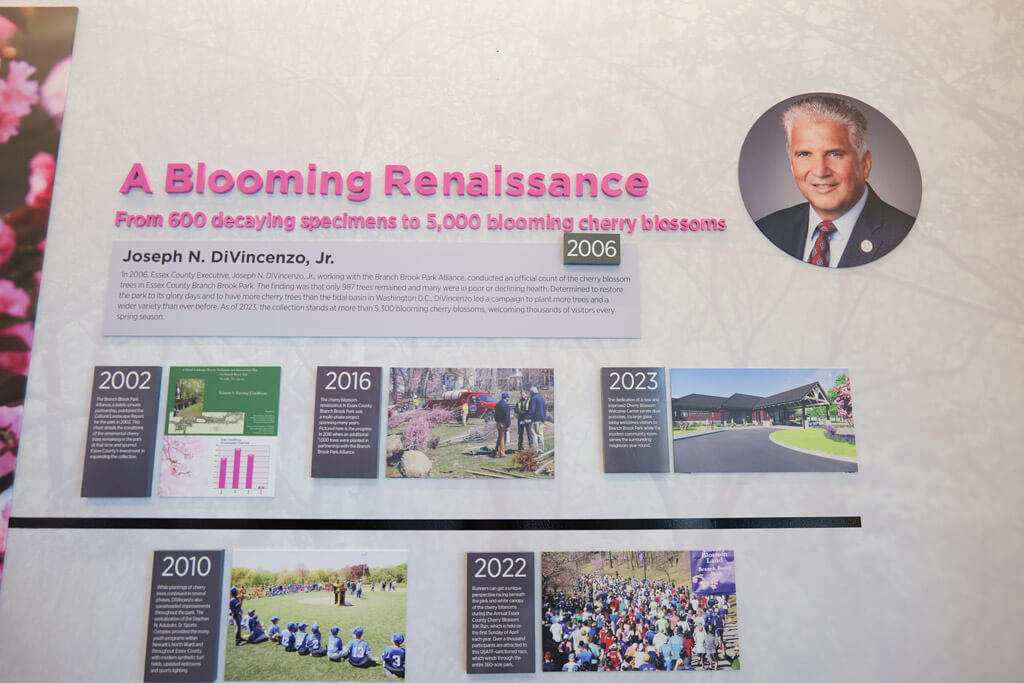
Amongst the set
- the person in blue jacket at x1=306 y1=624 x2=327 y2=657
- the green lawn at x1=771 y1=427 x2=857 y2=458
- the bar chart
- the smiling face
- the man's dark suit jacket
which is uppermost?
the smiling face

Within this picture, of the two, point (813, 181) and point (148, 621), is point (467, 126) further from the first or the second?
point (148, 621)

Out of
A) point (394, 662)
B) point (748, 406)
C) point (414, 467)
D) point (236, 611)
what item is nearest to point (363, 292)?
point (414, 467)

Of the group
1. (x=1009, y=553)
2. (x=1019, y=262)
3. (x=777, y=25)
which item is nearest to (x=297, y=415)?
(x=777, y=25)

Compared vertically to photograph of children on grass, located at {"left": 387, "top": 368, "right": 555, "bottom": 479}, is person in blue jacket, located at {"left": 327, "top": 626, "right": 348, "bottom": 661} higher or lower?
lower

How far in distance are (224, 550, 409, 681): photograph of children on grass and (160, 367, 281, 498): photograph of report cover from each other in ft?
0.89

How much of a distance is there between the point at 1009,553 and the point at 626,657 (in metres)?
1.48

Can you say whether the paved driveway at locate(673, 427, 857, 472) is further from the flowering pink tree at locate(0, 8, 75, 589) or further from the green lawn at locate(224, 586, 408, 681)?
the flowering pink tree at locate(0, 8, 75, 589)

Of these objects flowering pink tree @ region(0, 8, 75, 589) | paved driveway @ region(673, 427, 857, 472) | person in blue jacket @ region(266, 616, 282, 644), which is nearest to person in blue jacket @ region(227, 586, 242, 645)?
person in blue jacket @ region(266, 616, 282, 644)

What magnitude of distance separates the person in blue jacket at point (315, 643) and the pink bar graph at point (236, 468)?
0.59 meters

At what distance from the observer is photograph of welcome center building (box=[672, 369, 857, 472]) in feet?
7.41

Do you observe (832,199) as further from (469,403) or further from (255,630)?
(255,630)

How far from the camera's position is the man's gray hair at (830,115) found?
8.12ft

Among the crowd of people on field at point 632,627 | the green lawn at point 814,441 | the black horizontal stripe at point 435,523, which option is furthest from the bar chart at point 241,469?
the green lawn at point 814,441

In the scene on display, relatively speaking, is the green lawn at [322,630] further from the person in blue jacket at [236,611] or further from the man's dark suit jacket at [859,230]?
the man's dark suit jacket at [859,230]
